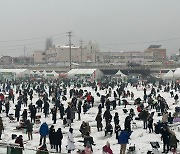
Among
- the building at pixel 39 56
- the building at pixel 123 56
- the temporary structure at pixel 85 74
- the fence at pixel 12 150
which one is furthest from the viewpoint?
the building at pixel 39 56

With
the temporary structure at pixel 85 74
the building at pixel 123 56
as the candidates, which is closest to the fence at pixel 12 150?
the temporary structure at pixel 85 74

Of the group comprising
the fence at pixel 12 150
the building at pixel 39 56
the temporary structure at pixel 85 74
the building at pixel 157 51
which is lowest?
the fence at pixel 12 150

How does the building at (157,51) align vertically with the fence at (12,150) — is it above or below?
above

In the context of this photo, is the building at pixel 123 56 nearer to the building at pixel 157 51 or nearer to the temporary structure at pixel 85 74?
the building at pixel 157 51

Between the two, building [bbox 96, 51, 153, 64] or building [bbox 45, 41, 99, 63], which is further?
building [bbox 96, 51, 153, 64]

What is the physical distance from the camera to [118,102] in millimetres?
29969

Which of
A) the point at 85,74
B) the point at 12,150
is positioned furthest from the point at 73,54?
the point at 12,150

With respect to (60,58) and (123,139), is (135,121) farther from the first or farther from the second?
(60,58)

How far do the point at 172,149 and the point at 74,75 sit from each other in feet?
178

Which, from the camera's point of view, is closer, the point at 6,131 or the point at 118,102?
the point at 6,131

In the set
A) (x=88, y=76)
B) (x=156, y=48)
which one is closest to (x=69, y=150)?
(x=88, y=76)

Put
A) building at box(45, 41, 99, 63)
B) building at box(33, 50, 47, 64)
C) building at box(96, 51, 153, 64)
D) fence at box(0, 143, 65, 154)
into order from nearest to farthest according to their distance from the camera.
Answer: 1. fence at box(0, 143, 65, 154)
2. building at box(45, 41, 99, 63)
3. building at box(96, 51, 153, 64)
4. building at box(33, 50, 47, 64)

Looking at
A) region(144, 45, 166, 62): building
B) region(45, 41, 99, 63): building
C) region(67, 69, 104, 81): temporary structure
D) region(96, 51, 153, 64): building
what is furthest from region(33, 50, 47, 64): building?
region(67, 69, 104, 81): temporary structure

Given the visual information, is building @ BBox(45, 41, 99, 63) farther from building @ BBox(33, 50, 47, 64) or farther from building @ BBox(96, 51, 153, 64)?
building @ BBox(33, 50, 47, 64)
